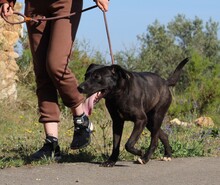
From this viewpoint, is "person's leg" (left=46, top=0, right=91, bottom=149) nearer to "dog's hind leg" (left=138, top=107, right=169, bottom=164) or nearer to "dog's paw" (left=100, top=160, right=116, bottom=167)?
"dog's paw" (left=100, top=160, right=116, bottom=167)

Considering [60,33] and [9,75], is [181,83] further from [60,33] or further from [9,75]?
[60,33]

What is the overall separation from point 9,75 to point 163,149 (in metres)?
5.11

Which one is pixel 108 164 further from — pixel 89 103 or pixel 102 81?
pixel 102 81

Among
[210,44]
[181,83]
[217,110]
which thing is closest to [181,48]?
[210,44]

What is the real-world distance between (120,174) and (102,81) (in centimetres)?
90

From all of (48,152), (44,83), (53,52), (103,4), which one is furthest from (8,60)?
(103,4)

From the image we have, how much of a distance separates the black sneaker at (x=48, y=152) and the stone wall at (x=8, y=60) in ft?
15.2

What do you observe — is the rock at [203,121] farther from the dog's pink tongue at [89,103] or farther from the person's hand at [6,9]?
the person's hand at [6,9]

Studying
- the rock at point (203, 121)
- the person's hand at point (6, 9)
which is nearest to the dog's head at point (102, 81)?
the person's hand at point (6, 9)

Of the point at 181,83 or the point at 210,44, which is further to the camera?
the point at 210,44

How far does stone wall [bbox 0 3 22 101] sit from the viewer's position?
11008mm

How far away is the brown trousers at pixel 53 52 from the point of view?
6.14 m

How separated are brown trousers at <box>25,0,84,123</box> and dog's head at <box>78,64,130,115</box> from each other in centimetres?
30

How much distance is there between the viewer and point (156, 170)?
588cm
